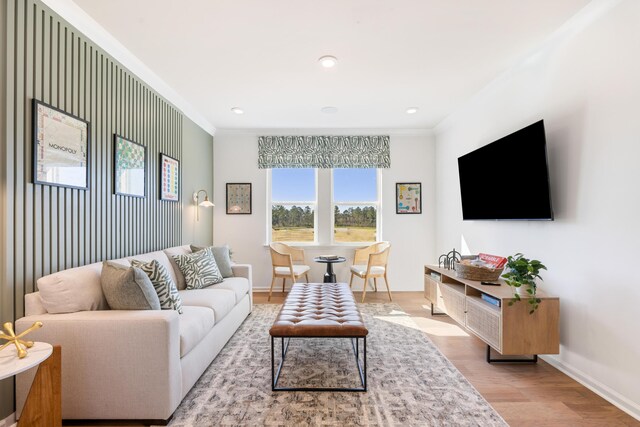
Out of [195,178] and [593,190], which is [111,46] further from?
[593,190]

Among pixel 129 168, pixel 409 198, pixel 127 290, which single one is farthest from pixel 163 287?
pixel 409 198

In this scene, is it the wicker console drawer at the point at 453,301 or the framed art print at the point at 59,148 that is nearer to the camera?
the framed art print at the point at 59,148

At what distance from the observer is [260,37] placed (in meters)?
2.60

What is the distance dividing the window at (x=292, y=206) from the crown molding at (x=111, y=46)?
1916 millimetres

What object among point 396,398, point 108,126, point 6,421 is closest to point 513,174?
point 396,398

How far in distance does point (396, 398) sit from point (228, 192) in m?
4.12

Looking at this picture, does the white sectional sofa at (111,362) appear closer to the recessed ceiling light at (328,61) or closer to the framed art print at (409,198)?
the recessed ceiling light at (328,61)

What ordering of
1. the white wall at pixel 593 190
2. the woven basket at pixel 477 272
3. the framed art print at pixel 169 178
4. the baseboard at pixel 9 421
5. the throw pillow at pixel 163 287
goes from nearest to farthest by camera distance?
the baseboard at pixel 9 421
the white wall at pixel 593 190
the throw pillow at pixel 163 287
the woven basket at pixel 477 272
the framed art print at pixel 169 178

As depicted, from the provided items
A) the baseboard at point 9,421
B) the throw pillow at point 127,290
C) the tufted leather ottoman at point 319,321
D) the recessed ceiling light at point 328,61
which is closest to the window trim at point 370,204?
the tufted leather ottoman at point 319,321

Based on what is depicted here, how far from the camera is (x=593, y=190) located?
7.54ft

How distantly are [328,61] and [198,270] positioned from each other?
2.36 metres

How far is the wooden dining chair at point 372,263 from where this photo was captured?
4.70 metres

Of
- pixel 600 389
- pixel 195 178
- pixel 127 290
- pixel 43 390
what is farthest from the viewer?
pixel 195 178

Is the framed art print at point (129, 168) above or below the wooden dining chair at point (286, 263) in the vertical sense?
above
